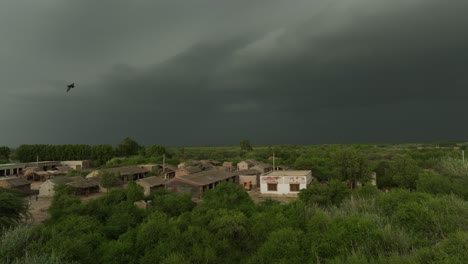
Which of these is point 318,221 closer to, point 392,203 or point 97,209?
point 392,203

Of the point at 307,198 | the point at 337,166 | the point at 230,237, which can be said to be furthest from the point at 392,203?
the point at 337,166

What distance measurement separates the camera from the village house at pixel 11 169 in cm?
7181

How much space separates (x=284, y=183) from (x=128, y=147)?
7932 cm

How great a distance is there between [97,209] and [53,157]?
263 ft

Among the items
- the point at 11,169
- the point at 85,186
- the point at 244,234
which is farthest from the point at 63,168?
the point at 244,234

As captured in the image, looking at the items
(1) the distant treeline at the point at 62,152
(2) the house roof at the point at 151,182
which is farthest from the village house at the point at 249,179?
(1) the distant treeline at the point at 62,152

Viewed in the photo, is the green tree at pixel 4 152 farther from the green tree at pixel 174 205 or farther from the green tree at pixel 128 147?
the green tree at pixel 174 205

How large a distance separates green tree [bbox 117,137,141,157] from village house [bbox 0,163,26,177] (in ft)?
110

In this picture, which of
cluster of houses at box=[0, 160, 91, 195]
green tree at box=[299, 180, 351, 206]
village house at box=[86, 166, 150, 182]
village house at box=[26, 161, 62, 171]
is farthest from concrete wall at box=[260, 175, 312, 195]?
village house at box=[26, 161, 62, 171]

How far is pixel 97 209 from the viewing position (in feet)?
99.2

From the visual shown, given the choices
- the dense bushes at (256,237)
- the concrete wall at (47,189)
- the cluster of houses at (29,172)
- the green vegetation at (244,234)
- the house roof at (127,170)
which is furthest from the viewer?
the house roof at (127,170)

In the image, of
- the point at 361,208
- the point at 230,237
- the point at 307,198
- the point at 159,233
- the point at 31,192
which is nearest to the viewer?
the point at 159,233

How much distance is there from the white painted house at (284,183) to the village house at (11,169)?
64.3 m

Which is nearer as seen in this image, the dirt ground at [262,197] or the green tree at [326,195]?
the green tree at [326,195]
